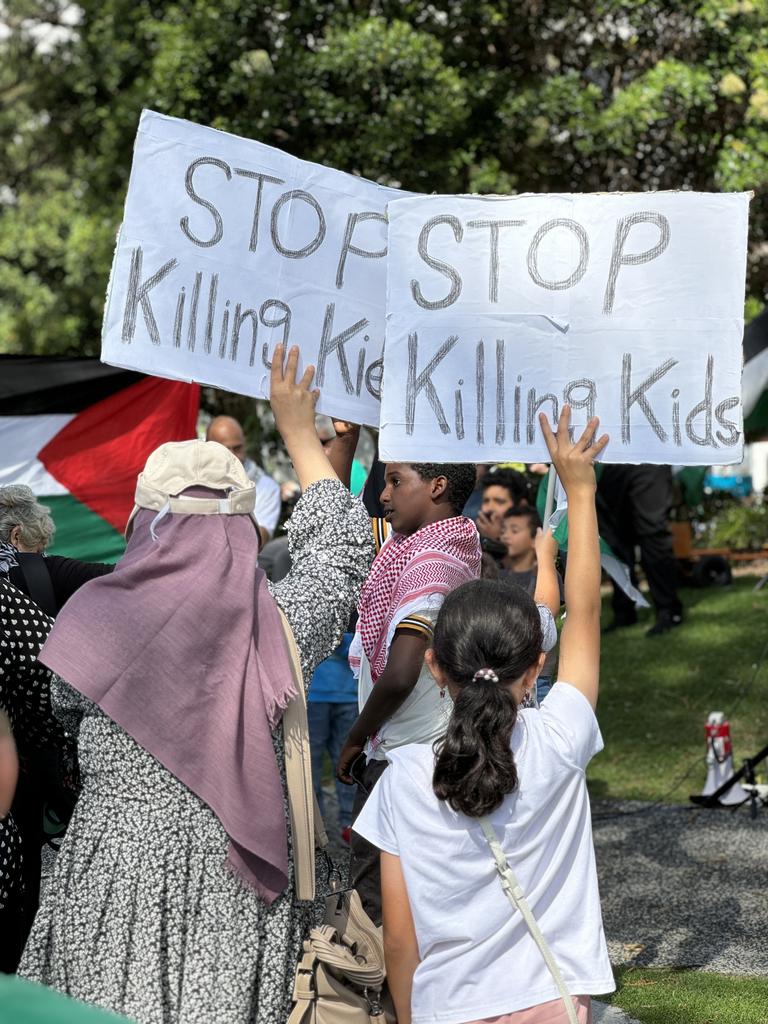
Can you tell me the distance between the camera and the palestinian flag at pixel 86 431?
7.72 meters

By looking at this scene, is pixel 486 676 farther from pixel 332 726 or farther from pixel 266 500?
pixel 266 500

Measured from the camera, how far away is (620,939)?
5.88 meters

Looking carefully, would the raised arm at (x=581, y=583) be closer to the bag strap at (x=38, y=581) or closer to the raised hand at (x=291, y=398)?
the raised hand at (x=291, y=398)

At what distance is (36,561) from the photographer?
14.6 feet

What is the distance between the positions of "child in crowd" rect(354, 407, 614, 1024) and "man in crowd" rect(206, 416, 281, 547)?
514cm

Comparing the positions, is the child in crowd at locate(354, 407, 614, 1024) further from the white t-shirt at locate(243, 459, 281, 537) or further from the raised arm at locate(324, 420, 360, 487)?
the white t-shirt at locate(243, 459, 281, 537)

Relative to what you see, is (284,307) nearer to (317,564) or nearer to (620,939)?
(317,564)

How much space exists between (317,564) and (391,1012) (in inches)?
38.4

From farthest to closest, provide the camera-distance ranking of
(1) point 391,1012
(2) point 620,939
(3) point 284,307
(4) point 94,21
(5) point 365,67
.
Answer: (4) point 94,21 → (5) point 365,67 → (2) point 620,939 → (3) point 284,307 → (1) point 391,1012

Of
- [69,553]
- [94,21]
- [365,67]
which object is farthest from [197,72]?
[69,553]

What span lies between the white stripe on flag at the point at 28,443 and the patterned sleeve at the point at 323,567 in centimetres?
478

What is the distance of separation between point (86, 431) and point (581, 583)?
5.24 meters

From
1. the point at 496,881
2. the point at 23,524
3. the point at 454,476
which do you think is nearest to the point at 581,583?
the point at 496,881

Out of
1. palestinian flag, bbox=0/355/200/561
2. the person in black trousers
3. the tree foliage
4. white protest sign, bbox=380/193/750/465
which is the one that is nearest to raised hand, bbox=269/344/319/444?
white protest sign, bbox=380/193/750/465
